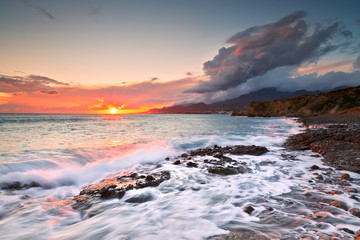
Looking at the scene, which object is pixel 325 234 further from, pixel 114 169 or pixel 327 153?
pixel 114 169

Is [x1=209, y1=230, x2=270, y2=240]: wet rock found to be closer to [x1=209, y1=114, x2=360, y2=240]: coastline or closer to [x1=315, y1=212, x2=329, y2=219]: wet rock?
[x1=209, y1=114, x2=360, y2=240]: coastline

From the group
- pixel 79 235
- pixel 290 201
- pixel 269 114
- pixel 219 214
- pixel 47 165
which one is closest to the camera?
pixel 79 235

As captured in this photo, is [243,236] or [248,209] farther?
[248,209]

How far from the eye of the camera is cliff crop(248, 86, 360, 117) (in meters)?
55.9

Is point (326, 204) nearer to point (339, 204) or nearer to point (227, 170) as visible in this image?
point (339, 204)

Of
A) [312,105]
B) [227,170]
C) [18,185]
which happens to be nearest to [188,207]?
[227,170]

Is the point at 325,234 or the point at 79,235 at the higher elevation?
the point at 325,234

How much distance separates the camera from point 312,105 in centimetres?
6862

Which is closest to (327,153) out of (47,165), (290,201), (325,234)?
(290,201)

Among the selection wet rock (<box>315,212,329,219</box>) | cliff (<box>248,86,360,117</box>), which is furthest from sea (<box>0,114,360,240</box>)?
cliff (<box>248,86,360,117</box>)

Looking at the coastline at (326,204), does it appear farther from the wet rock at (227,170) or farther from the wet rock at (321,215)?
the wet rock at (227,170)

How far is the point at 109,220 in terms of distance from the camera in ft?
12.3

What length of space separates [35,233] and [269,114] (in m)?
104

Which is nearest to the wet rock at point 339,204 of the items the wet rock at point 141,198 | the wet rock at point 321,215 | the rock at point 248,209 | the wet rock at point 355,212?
the wet rock at point 355,212
